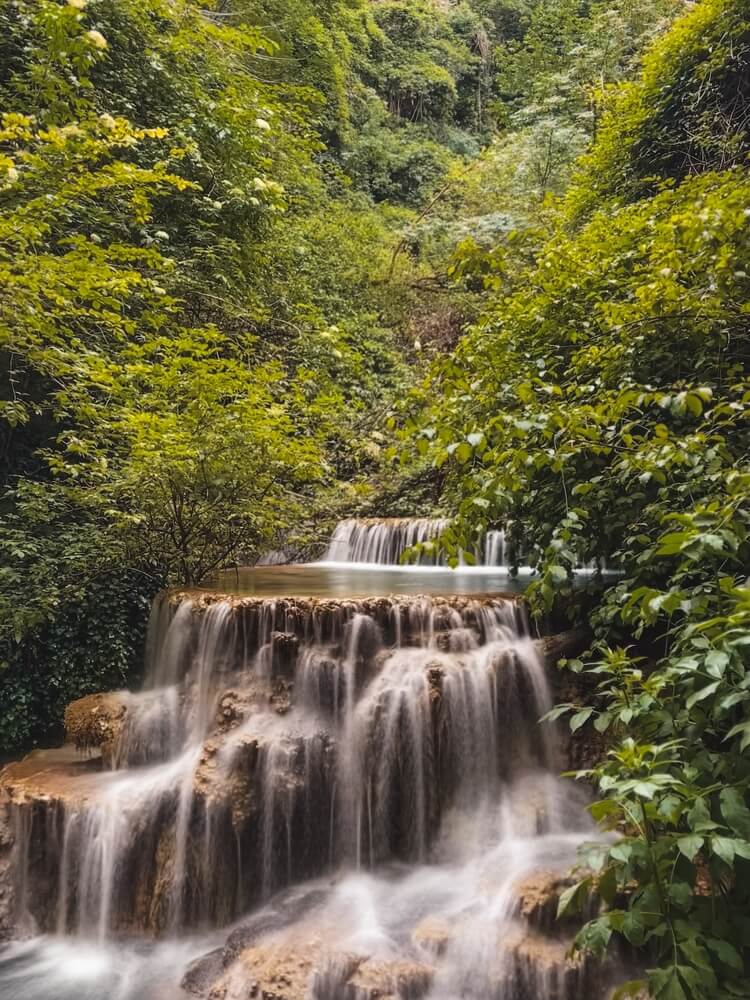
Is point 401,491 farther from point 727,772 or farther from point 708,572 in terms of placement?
point 727,772

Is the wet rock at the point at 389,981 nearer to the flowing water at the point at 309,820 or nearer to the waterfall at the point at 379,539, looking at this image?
the flowing water at the point at 309,820

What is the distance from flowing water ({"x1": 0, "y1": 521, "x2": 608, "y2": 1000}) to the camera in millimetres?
3809

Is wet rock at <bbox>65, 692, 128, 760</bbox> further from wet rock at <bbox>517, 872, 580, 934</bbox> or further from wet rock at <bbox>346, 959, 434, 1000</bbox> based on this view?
wet rock at <bbox>517, 872, 580, 934</bbox>

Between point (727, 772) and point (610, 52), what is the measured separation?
18.5 metres

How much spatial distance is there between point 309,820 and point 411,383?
10325 mm

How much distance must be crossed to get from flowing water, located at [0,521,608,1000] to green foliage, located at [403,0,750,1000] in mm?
694

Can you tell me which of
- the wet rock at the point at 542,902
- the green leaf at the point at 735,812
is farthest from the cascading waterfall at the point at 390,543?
the green leaf at the point at 735,812

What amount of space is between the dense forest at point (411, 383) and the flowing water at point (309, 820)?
0.71 metres

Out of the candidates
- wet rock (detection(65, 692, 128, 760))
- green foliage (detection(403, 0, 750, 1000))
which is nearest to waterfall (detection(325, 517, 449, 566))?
green foliage (detection(403, 0, 750, 1000))

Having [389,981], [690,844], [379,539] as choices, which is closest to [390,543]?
[379,539]

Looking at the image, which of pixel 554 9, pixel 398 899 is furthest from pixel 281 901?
pixel 554 9

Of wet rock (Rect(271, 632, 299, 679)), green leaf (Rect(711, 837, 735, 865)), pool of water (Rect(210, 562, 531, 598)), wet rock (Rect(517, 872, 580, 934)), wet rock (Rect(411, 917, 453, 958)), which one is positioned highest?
pool of water (Rect(210, 562, 531, 598))

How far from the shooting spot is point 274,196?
9.24 meters

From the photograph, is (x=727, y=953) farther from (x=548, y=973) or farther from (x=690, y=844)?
(x=548, y=973)
